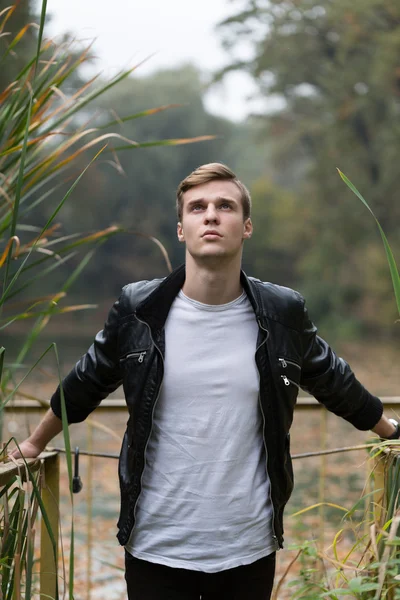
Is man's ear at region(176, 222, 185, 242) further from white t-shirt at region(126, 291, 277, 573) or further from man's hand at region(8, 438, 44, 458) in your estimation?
man's hand at region(8, 438, 44, 458)

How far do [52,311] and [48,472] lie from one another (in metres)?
0.58

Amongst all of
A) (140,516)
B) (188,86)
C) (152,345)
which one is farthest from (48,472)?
(188,86)

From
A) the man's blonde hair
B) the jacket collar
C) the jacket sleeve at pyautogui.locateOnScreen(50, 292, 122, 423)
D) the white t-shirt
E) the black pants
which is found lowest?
the black pants

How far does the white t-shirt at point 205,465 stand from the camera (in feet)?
5.71

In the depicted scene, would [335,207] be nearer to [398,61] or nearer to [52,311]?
[398,61]

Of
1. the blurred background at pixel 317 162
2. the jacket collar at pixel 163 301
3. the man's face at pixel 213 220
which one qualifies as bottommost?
the jacket collar at pixel 163 301

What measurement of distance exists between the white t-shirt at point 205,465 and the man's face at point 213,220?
189mm

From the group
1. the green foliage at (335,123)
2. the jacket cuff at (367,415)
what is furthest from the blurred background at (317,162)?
the jacket cuff at (367,415)

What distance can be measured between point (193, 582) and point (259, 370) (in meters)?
0.49

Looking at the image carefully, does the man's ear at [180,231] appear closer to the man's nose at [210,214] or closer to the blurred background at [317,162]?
the man's nose at [210,214]

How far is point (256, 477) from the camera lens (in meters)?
1.78

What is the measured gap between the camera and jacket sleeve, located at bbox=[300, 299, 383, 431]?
1.92 meters

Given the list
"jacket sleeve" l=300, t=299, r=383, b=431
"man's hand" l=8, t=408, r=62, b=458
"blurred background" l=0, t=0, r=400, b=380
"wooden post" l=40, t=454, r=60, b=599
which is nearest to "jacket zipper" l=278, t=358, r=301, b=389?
"jacket sleeve" l=300, t=299, r=383, b=431

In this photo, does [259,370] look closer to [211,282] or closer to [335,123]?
[211,282]
